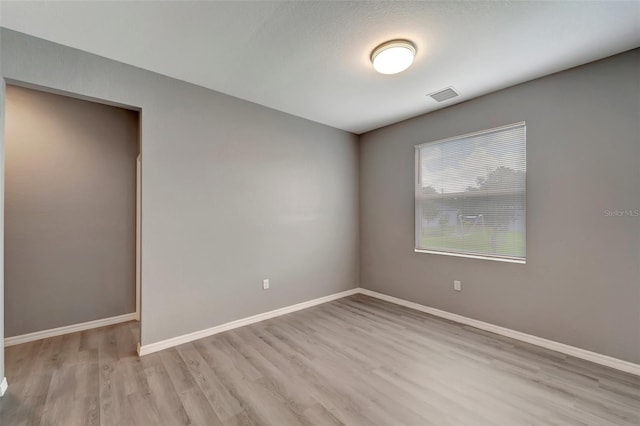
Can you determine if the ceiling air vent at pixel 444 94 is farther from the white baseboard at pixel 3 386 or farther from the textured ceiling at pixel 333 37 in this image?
the white baseboard at pixel 3 386

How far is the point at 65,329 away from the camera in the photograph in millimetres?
2918

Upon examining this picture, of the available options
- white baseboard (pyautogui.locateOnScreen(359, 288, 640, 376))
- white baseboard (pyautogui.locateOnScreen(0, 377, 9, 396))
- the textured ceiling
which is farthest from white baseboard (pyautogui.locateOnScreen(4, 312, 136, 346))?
white baseboard (pyautogui.locateOnScreen(359, 288, 640, 376))

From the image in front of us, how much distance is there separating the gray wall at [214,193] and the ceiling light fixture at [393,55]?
1.65m

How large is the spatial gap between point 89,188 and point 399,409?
3.80m

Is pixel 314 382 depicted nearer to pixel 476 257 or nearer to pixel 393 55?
pixel 476 257

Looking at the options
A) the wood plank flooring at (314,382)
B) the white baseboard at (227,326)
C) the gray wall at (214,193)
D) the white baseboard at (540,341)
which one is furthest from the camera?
the white baseboard at (227,326)

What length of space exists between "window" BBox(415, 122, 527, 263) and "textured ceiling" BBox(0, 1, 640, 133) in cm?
67

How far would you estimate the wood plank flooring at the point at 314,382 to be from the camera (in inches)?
67.6

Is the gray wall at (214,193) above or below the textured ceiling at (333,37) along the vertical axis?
below

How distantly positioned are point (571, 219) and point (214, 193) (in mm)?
3549

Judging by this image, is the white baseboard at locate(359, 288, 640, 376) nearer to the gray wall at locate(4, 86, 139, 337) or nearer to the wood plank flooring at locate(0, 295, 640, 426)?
the wood plank flooring at locate(0, 295, 640, 426)

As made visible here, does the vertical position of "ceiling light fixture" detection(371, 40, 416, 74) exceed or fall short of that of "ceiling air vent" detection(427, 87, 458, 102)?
it falls short

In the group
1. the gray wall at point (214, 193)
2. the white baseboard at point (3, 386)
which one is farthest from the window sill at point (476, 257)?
the white baseboard at point (3, 386)

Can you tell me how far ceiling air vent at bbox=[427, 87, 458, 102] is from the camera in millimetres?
2908
